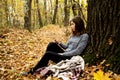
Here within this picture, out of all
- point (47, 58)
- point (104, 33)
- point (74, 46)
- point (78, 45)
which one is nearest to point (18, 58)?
point (47, 58)

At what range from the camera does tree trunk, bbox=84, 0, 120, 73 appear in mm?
4242

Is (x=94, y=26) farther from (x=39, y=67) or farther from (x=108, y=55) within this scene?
(x=39, y=67)

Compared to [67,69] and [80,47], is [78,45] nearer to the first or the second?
[80,47]

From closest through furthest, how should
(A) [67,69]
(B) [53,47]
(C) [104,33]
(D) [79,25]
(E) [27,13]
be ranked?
(C) [104,33]
(A) [67,69]
(D) [79,25]
(B) [53,47]
(E) [27,13]

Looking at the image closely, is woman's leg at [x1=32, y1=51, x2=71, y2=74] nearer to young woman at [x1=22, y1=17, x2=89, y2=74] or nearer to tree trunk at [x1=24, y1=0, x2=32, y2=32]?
young woman at [x1=22, y1=17, x2=89, y2=74]

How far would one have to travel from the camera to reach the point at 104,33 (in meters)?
4.55

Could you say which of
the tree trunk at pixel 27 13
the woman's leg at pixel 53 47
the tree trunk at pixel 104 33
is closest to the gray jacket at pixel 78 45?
the tree trunk at pixel 104 33

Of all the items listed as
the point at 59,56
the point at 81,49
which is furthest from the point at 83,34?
the point at 59,56

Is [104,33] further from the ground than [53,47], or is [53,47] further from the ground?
[104,33]

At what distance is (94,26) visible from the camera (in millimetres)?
4848

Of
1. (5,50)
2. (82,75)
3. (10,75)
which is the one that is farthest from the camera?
(5,50)

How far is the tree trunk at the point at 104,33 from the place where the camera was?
13.9ft

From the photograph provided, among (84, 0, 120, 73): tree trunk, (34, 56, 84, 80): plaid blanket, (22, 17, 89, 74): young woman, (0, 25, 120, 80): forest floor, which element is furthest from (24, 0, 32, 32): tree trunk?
(84, 0, 120, 73): tree trunk

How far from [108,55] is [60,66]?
110 centimetres
